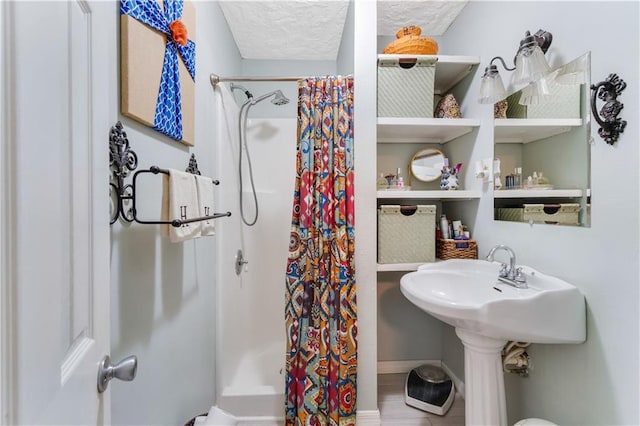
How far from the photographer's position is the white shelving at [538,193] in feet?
3.59

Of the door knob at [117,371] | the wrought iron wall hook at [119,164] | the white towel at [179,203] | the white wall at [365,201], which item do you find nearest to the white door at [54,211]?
the door knob at [117,371]

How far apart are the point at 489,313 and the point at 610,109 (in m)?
0.81

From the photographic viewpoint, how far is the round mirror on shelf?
1956 mm

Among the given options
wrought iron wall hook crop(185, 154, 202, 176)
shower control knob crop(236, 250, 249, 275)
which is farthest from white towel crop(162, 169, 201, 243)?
shower control knob crop(236, 250, 249, 275)

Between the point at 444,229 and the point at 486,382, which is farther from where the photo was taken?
the point at 444,229

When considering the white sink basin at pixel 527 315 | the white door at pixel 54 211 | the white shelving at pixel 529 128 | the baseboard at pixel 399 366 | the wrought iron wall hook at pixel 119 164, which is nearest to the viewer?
the white door at pixel 54 211

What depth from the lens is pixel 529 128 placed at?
1312 mm

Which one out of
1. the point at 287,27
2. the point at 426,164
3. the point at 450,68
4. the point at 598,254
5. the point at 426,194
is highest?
the point at 287,27

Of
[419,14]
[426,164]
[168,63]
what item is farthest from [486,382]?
[419,14]

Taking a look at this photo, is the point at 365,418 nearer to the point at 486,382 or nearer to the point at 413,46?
the point at 486,382

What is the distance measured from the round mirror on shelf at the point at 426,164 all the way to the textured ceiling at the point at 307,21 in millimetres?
927

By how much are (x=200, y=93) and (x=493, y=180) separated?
5.42ft

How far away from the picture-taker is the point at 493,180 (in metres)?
1.53

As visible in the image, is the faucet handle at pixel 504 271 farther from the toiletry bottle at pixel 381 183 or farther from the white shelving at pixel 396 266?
the toiletry bottle at pixel 381 183
